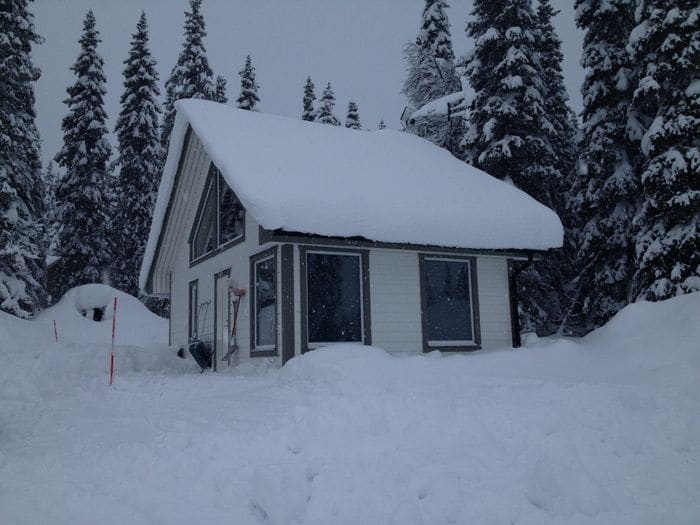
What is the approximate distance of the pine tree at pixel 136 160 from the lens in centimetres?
3027

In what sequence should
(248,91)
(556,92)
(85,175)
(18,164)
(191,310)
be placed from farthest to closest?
(248,91) → (85,175) → (556,92) → (18,164) → (191,310)

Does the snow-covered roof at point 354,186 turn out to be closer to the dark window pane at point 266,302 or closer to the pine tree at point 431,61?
the dark window pane at point 266,302

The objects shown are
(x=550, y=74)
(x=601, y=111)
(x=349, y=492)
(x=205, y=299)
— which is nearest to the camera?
(x=349, y=492)

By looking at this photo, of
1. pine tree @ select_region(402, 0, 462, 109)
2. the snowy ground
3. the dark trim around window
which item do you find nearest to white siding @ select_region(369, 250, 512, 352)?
the dark trim around window

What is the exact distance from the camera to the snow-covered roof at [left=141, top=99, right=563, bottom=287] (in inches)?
396

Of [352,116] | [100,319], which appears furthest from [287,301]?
[352,116]

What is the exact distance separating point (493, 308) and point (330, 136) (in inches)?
222

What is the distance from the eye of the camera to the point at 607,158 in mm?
17359

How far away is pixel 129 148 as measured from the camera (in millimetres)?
30641

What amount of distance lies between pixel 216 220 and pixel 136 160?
19.3 m

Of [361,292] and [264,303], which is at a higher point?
[361,292]

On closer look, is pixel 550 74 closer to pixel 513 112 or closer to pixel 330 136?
pixel 513 112

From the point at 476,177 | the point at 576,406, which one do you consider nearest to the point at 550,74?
the point at 476,177

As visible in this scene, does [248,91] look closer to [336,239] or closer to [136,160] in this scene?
[136,160]
